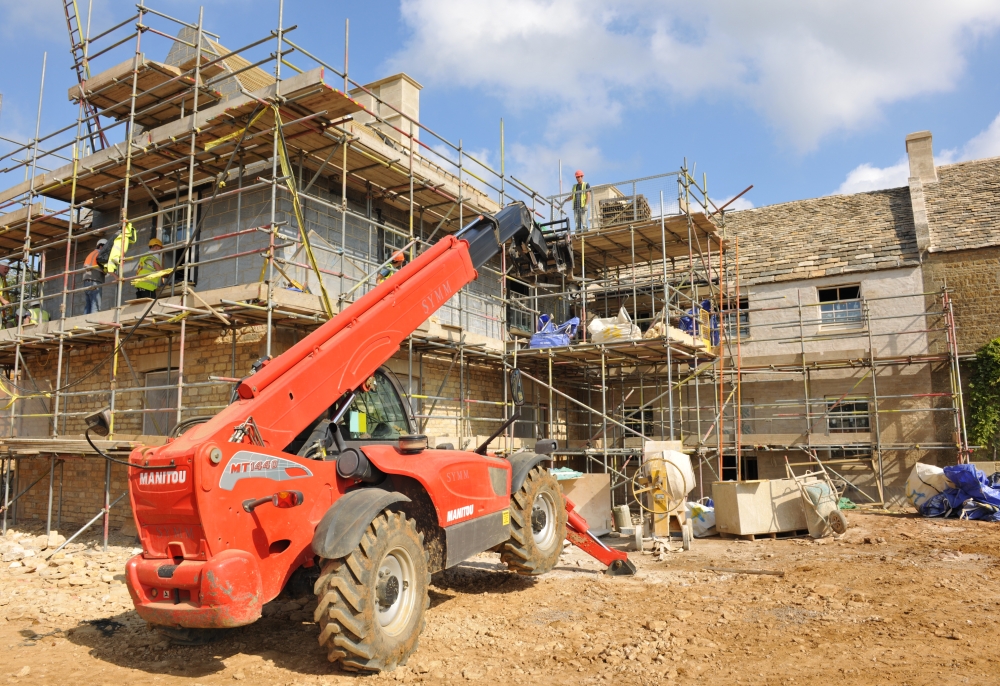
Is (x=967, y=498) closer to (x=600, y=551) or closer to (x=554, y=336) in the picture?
(x=554, y=336)

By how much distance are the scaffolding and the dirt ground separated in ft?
9.24

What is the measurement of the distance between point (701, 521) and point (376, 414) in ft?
25.3

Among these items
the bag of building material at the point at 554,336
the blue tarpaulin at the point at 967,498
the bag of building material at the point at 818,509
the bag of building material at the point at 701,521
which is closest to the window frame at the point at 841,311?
the blue tarpaulin at the point at 967,498

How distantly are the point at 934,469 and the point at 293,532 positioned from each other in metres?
13.3

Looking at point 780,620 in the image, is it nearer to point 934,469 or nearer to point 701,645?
point 701,645

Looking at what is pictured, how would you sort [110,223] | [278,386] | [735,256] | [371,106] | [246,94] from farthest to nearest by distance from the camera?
[735,256]
[371,106]
[110,223]
[246,94]
[278,386]

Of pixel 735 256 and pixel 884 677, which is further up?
pixel 735 256

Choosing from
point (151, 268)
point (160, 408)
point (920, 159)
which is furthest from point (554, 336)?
point (920, 159)

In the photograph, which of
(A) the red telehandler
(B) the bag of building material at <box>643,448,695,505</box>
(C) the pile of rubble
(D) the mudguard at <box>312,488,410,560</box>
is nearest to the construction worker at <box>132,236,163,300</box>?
(C) the pile of rubble

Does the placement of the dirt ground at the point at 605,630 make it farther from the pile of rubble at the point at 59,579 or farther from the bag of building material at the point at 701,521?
the bag of building material at the point at 701,521

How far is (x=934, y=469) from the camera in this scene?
1396 centimetres

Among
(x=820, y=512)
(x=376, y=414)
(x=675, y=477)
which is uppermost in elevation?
(x=376, y=414)

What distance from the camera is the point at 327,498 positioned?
5.44 meters

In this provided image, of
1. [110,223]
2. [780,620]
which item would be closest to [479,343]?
[110,223]
